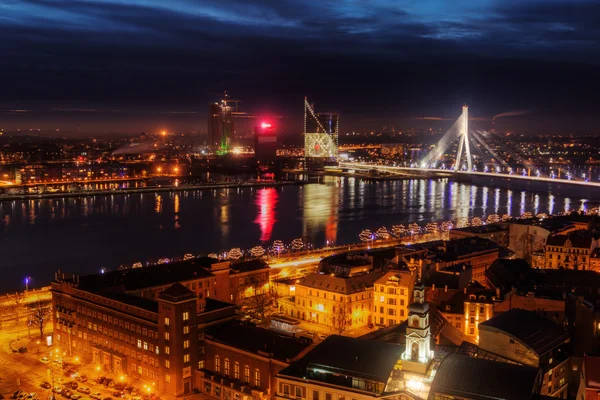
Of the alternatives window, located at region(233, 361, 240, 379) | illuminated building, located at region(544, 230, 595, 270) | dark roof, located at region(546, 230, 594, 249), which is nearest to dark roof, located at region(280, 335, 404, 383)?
window, located at region(233, 361, 240, 379)

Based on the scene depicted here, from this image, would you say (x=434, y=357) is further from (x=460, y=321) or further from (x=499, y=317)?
(x=460, y=321)

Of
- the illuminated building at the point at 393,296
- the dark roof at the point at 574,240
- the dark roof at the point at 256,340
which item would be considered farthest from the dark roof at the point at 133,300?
the dark roof at the point at 574,240

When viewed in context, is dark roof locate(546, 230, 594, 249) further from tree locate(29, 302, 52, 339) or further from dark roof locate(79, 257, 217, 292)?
tree locate(29, 302, 52, 339)

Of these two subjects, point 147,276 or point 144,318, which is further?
point 147,276

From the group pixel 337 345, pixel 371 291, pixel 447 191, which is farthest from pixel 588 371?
pixel 447 191

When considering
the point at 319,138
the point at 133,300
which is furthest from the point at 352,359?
the point at 319,138

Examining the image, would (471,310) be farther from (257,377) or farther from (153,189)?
(153,189)

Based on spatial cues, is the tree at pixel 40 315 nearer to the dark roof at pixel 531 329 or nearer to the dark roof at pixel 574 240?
the dark roof at pixel 531 329
